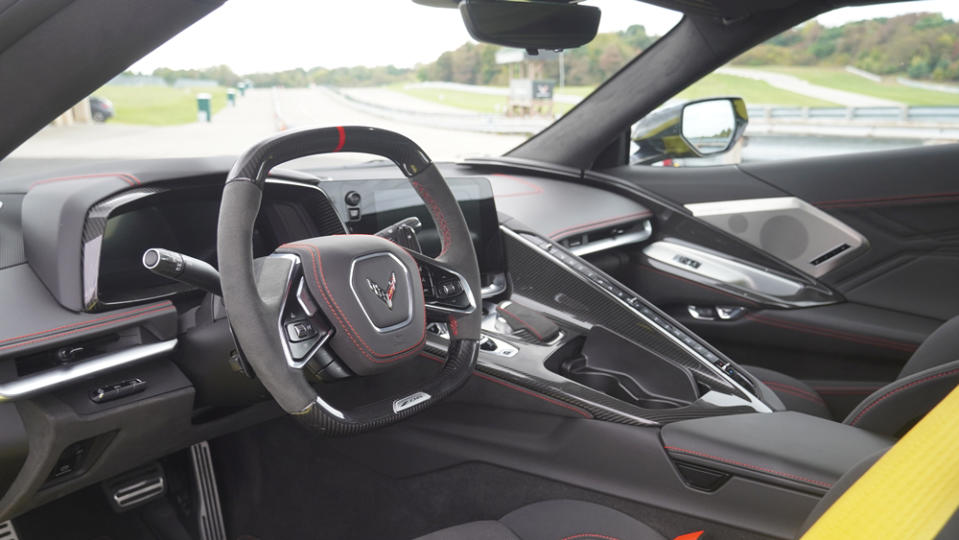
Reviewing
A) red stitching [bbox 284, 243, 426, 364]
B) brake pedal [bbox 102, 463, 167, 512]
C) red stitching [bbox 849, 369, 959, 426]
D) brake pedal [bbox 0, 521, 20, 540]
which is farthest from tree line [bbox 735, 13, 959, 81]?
brake pedal [bbox 0, 521, 20, 540]

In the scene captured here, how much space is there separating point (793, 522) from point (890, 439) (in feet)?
0.97

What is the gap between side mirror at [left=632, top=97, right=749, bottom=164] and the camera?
2773 mm

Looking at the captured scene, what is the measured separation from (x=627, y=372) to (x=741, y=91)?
144 centimetres

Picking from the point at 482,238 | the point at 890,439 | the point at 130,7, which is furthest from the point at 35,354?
the point at 890,439

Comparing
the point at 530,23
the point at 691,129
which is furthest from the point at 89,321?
the point at 691,129

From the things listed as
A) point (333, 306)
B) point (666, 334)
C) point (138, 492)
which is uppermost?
point (333, 306)

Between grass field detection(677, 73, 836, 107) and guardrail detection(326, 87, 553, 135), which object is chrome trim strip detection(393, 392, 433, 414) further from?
grass field detection(677, 73, 836, 107)

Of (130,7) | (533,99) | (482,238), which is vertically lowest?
(482,238)

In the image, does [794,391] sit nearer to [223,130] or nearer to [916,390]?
[916,390]

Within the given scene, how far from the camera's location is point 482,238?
2186 millimetres

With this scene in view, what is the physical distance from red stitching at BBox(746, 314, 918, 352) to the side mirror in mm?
687

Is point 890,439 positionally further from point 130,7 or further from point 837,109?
point 837,109

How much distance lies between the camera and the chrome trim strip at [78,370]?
4.13 ft

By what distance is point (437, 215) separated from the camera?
4.78ft
